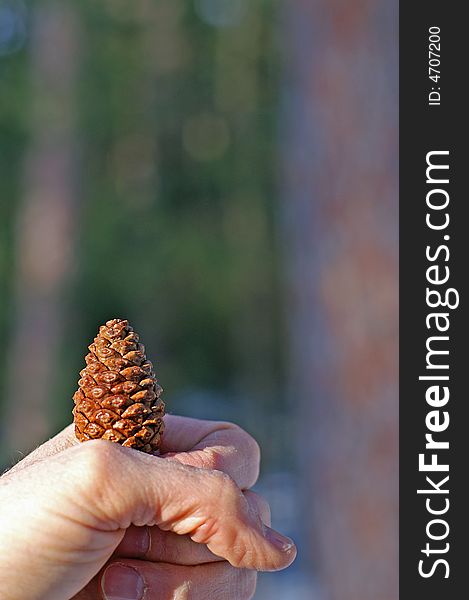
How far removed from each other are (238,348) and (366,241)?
29.5ft

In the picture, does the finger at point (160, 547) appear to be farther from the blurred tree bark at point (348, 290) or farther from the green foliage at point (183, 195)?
the green foliage at point (183, 195)

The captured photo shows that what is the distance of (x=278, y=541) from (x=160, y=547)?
6.0 inches

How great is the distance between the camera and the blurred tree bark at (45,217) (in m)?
8.48

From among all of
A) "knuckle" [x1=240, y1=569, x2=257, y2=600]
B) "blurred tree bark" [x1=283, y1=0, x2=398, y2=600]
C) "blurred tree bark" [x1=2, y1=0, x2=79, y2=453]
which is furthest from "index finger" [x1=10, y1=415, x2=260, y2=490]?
"blurred tree bark" [x1=2, y1=0, x2=79, y2=453]

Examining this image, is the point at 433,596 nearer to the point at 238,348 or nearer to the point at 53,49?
the point at 53,49

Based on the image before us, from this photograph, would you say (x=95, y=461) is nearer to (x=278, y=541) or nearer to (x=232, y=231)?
(x=278, y=541)

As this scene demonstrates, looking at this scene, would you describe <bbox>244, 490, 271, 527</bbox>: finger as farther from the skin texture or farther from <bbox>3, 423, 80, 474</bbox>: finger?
<bbox>3, 423, 80, 474</bbox>: finger

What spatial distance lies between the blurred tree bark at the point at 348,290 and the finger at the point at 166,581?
2.19 meters

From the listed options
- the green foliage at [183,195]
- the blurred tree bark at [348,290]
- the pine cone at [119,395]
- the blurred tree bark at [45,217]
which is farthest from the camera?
the green foliage at [183,195]

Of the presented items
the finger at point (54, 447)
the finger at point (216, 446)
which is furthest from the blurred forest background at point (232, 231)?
the finger at point (216, 446)

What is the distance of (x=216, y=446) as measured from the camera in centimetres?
116

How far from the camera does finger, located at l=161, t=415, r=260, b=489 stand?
113 centimetres

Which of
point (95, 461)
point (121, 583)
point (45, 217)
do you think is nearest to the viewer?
point (95, 461)

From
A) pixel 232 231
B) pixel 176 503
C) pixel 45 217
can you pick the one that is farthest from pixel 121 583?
pixel 232 231
